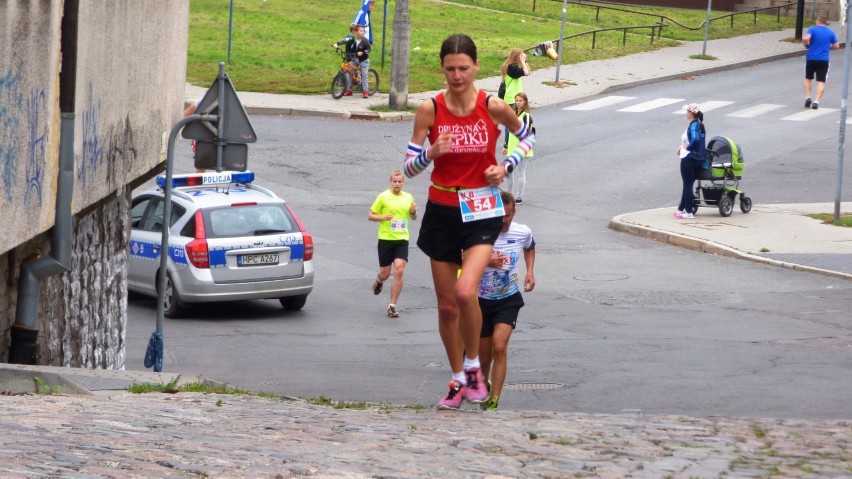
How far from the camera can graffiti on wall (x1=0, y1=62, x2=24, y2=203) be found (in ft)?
28.9

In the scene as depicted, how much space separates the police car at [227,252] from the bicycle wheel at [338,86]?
15981 mm

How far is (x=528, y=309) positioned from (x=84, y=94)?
763cm

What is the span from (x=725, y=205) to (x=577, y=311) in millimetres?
7236

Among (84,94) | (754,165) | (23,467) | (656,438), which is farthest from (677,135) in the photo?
(23,467)

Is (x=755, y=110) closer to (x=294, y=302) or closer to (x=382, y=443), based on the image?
(x=294, y=302)

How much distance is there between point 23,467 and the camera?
17.9 feet

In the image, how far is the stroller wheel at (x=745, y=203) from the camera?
2300cm

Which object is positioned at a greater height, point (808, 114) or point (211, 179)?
point (808, 114)

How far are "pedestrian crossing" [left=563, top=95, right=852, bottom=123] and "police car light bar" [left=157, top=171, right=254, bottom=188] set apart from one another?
1726 centimetres

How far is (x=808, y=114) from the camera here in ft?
109

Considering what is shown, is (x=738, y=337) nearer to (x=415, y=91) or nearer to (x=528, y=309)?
(x=528, y=309)

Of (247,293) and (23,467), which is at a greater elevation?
(23,467)

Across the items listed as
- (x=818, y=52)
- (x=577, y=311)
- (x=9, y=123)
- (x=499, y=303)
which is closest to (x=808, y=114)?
(x=818, y=52)

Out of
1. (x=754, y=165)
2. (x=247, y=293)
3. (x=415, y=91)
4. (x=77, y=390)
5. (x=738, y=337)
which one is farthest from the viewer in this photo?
(x=415, y=91)
